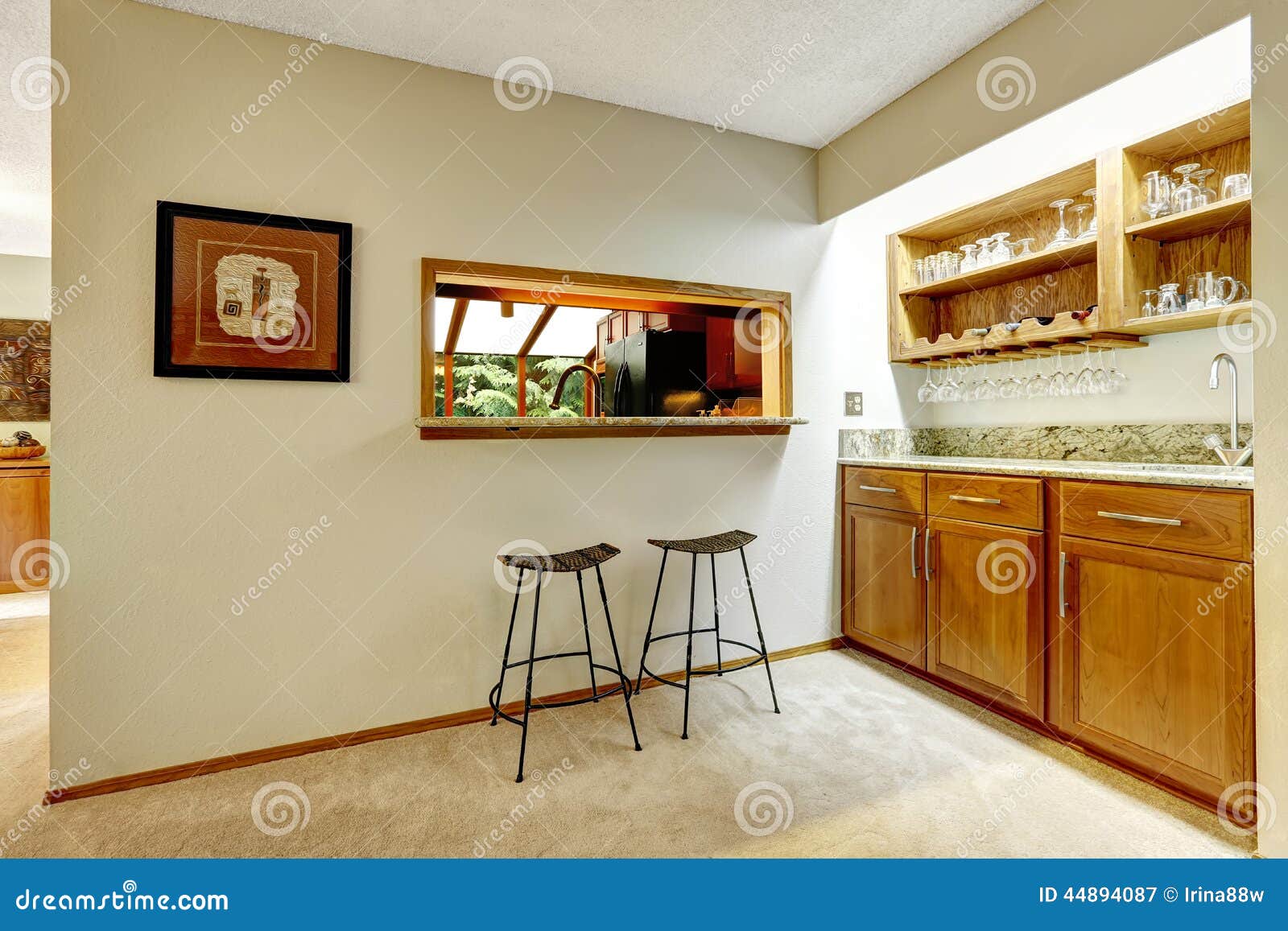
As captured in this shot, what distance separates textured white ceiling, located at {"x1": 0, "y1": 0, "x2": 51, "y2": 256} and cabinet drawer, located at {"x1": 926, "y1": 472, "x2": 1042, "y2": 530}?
10.9 feet

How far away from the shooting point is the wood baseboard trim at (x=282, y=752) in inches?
78.6

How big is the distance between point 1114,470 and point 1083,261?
3.34 ft

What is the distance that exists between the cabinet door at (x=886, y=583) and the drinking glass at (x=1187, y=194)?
139 centimetres

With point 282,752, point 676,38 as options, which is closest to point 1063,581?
point 676,38

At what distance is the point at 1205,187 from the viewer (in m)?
2.26

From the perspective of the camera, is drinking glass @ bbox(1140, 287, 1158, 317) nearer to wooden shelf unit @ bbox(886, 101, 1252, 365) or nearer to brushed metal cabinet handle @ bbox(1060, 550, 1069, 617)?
wooden shelf unit @ bbox(886, 101, 1252, 365)

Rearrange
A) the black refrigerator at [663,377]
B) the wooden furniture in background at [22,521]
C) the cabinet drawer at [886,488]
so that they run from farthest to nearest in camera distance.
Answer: the wooden furniture in background at [22,521] < the black refrigerator at [663,377] < the cabinet drawer at [886,488]

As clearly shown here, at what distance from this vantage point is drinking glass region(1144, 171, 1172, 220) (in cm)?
222

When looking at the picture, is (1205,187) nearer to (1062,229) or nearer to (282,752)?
(1062,229)

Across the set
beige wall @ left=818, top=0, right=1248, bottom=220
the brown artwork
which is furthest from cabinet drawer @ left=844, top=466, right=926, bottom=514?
the brown artwork

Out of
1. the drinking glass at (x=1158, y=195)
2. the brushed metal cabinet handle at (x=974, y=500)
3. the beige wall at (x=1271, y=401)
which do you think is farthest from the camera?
the brushed metal cabinet handle at (x=974, y=500)

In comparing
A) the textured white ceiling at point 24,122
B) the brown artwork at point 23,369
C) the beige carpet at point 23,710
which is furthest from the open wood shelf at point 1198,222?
the brown artwork at point 23,369

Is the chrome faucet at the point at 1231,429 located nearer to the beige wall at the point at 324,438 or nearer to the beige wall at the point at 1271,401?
the beige wall at the point at 1271,401
